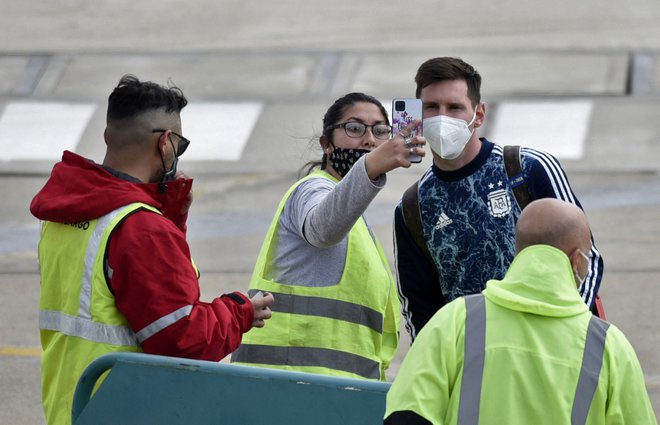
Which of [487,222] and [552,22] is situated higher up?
[552,22]

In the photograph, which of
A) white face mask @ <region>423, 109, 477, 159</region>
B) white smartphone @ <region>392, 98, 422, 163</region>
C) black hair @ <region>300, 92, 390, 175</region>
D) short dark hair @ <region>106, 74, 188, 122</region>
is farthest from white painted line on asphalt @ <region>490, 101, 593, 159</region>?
→ short dark hair @ <region>106, 74, 188, 122</region>

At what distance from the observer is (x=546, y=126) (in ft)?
41.4

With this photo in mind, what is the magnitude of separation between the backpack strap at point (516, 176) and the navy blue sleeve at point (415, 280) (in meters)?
0.48

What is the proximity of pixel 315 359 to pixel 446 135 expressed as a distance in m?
1.01

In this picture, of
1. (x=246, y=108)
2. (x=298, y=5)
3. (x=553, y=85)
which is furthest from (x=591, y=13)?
(x=246, y=108)

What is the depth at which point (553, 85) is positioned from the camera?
45.6 ft

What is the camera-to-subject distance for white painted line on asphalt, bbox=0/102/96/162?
1244 centimetres

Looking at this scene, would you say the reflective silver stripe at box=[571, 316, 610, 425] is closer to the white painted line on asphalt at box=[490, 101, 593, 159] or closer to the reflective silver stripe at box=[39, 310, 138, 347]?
the reflective silver stripe at box=[39, 310, 138, 347]

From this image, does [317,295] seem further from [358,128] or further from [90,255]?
[90,255]

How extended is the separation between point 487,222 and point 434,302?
456mm

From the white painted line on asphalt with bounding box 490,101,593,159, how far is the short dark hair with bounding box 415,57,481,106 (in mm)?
7087

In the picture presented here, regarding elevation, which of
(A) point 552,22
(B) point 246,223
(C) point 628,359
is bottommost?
(B) point 246,223

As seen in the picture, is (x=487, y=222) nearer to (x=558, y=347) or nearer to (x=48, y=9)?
(x=558, y=347)

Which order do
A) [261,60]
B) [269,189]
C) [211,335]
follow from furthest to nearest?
[261,60] < [269,189] < [211,335]
